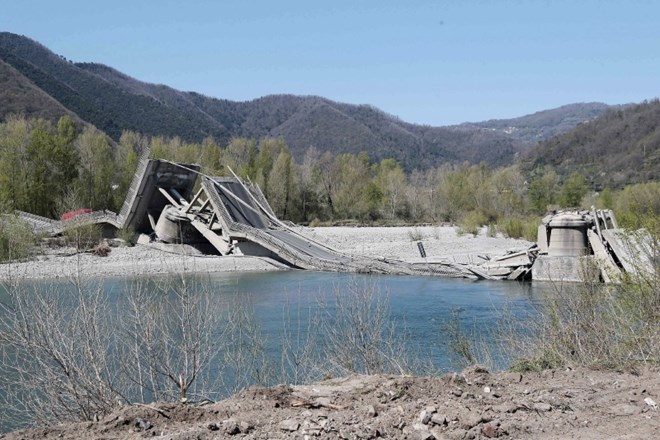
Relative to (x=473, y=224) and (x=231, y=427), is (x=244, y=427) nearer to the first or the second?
(x=231, y=427)

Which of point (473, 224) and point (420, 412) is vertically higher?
point (473, 224)

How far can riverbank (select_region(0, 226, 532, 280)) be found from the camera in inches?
1191

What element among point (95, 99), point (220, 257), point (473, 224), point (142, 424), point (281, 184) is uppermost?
point (95, 99)

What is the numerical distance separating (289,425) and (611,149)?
110 meters

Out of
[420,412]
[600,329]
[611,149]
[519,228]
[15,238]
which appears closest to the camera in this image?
[420,412]

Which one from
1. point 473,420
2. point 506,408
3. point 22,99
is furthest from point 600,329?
point 22,99

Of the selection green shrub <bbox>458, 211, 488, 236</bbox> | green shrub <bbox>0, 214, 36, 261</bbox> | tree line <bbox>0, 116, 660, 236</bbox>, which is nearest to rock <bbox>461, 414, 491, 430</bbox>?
green shrub <bbox>0, 214, 36, 261</bbox>

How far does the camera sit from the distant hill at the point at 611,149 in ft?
297

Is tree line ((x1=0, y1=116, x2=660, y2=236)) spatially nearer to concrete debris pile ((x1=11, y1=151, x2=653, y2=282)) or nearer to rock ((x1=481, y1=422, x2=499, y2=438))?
concrete debris pile ((x1=11, y1=151, x2=653, y2=282))

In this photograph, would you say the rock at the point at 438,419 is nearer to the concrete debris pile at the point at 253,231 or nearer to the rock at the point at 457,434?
the rock at the point at 457,434

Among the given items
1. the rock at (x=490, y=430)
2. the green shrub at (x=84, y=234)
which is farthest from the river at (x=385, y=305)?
the green shrub at (x=84, y=234)

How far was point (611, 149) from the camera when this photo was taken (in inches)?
4161

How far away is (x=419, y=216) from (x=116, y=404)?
2186 inches

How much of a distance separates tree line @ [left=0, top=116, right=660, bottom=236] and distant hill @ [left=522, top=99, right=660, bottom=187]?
2532 cm
